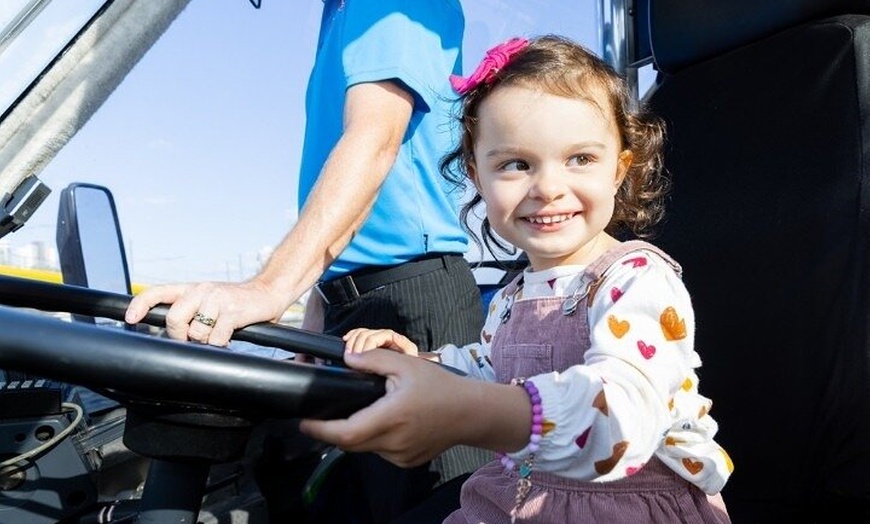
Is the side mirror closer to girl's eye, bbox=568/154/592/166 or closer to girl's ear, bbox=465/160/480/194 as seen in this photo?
girl's ear, bbox=465/160/480/194

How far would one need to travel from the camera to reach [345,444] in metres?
0.55

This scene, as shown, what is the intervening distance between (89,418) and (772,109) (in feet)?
4.41

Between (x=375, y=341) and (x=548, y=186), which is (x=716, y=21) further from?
(x=375, y=341)

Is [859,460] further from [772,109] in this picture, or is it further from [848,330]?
[772,109]

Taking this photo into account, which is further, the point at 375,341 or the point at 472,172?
the point at 472,172

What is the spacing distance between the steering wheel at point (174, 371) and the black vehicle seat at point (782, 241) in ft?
2.01

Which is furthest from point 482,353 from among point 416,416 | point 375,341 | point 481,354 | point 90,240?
point 90,240

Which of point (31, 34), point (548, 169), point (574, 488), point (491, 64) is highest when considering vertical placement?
point (31, 34)

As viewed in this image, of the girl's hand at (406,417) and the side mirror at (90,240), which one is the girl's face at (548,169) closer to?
the girl's hand at (406,417)

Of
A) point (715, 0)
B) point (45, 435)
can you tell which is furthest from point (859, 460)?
point (45, 435)

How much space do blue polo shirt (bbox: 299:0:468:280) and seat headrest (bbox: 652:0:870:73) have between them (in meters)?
0.35

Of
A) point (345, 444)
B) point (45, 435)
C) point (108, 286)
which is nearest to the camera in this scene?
point (345, 444)

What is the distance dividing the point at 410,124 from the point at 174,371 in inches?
35.8

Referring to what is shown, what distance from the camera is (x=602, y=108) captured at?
3.12ft
